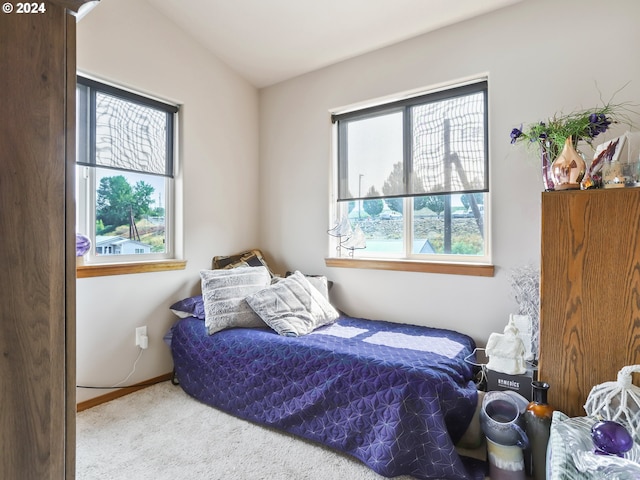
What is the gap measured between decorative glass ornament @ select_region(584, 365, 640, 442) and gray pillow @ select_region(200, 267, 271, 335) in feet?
5.92

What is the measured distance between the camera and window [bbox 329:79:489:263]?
91.8 inches

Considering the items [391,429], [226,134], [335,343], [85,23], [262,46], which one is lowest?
[391,429]

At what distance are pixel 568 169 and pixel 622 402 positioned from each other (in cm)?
92

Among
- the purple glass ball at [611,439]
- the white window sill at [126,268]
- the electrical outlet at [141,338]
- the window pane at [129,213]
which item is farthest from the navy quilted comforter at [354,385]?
the window pane at [129,213]

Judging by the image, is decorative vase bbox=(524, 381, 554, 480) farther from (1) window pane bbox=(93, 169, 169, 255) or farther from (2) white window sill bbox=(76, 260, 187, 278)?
(1) window pane bbox=(93, 169, 169, 255)

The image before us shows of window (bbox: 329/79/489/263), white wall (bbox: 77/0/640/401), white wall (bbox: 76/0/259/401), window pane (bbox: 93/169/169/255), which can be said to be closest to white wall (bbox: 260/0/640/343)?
white wall (bbox: 77/0/640/401)

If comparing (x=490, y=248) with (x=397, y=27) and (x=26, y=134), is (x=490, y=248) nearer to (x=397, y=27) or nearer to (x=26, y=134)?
(x=397, y=27)

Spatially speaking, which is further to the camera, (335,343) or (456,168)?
(456,168)

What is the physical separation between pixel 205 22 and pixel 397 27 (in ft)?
4.57

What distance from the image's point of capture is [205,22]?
2.56 m

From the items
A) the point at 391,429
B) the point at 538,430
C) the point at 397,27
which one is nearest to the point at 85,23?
the point at 397,27

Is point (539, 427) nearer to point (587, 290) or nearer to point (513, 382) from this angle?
point (513, 382)

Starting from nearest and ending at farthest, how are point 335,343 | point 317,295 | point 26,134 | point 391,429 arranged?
point 26,134 → point 391,429 → point 335,343 → point 317,295

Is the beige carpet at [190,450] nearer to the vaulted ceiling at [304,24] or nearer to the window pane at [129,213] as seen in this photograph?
the window pane at [129,213]
